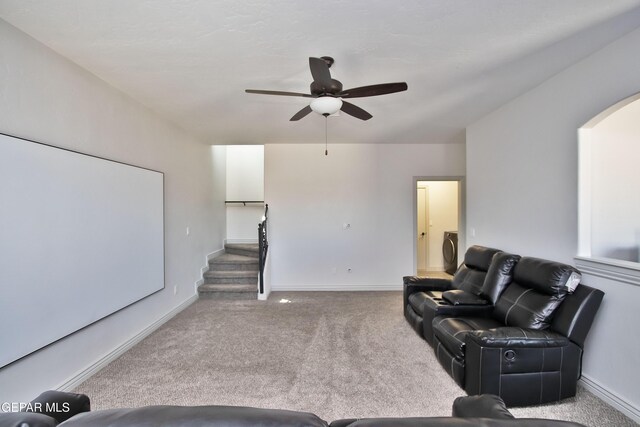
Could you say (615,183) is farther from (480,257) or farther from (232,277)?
(232,277)

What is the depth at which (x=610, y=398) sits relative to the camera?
2107 millimetres

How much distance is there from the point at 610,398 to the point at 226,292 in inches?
185

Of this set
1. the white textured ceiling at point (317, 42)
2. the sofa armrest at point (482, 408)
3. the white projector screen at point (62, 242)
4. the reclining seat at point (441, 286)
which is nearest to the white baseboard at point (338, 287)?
the reclining seat at point (441, 286)

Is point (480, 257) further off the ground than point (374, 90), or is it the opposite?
point (374, 90)

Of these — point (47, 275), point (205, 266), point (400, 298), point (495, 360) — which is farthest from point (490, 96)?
point (205, 266)

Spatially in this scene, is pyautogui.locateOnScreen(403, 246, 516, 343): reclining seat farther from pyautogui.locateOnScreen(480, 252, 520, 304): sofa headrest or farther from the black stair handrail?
the black stair handrail

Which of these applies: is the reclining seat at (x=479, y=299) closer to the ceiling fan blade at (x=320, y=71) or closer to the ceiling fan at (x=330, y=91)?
the ceiling fan at (x=330, y=91)

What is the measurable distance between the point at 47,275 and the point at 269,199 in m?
3.58

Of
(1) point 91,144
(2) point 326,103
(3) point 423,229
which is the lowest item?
(3) point 423,229

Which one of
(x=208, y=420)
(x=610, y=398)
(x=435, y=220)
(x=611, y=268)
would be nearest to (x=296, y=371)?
(x=208, y=420)

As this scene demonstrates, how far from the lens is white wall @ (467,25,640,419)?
2049 millimetres

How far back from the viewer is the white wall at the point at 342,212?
541cm

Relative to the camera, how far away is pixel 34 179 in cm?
199

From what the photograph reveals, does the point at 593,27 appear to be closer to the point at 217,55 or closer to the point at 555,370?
the point at 555,370
